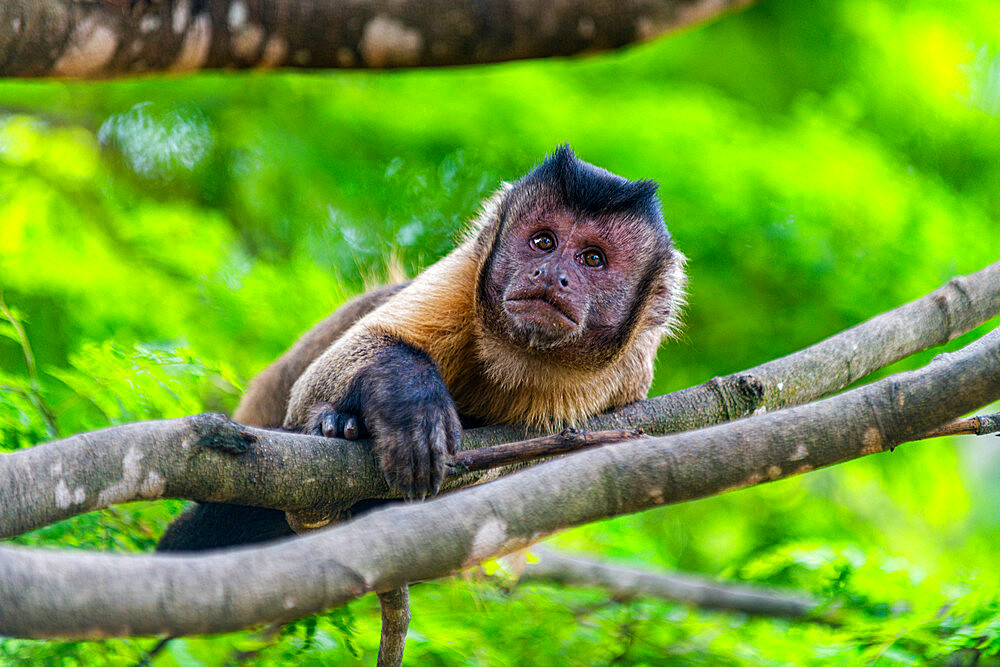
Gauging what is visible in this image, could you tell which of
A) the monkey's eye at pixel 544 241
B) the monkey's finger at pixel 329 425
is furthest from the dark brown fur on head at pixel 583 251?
the monkey's finger at pixel 329 425

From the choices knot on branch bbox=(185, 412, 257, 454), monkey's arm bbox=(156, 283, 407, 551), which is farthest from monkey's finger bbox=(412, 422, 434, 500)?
monkey's arm bbox=(156, 283, 407, 551)

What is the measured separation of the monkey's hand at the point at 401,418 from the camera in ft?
11.7

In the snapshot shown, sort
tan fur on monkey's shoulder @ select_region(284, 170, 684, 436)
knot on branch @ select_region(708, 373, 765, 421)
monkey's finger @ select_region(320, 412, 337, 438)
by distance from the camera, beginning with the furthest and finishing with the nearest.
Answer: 1. tan fur on monkey's shoulder @ select_region(284, 170, 684, 436)
2. knot on branch @ select_region(708, 373, 765, 421)
3. monkey's finger @ select_region(320, 412, 337, 438)

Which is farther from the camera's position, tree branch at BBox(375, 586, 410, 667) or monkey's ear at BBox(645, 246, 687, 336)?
monkey's ear at BBox(645, 246, 687, 336)

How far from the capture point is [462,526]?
7.76ft

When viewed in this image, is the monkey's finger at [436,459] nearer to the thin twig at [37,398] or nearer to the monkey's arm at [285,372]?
the thin twig at [37,398]

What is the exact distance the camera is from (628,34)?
6020 millimetres

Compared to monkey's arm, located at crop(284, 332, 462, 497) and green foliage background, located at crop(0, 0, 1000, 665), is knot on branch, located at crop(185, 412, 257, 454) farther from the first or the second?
green foliage background, located at crop(0, 0, 1000, 665)

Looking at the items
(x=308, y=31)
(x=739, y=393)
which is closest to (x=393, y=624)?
(x=739, y=393)

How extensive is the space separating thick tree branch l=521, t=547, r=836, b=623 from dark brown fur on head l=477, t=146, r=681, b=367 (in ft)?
5.76

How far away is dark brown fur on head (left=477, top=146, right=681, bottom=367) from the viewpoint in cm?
451

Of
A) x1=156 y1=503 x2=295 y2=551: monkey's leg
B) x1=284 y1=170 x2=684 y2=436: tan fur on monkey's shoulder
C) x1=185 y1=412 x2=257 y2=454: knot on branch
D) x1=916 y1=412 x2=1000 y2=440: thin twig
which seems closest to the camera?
x1=185 y1=412 x2=257 y2=454: knot on branch

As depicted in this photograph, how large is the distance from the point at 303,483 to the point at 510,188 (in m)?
2.38

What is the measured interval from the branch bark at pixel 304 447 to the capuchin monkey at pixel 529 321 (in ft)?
1.09
